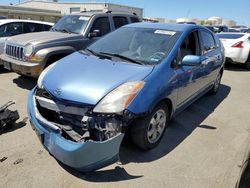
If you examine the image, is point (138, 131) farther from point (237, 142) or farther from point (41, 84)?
point (237, 142)

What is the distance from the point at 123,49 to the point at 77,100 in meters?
1.49

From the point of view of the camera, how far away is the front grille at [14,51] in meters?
5.96

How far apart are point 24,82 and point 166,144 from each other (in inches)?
173

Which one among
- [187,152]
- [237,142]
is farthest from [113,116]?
[237,142]

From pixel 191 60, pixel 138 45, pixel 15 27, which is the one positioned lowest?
pixel 15 27

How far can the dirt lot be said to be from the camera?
2990 mm

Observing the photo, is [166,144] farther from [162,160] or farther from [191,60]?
[191,60]

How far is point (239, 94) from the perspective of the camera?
7.01 metres

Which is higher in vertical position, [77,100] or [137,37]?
[137,37]

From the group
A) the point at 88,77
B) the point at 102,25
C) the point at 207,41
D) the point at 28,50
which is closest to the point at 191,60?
the point at 88,77

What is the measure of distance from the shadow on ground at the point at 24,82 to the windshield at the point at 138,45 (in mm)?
2580

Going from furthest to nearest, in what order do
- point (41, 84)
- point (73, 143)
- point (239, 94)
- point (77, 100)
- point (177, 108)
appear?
1. point (239, 94)
2. point (177, 108)
3. point (41, 84)
4. point (77, 100)
5. point (73, 143)

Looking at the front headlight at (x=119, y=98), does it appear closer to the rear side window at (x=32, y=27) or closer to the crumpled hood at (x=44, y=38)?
the crumpled hood at (x=44, y=38)

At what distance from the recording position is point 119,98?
2977 millimetres
